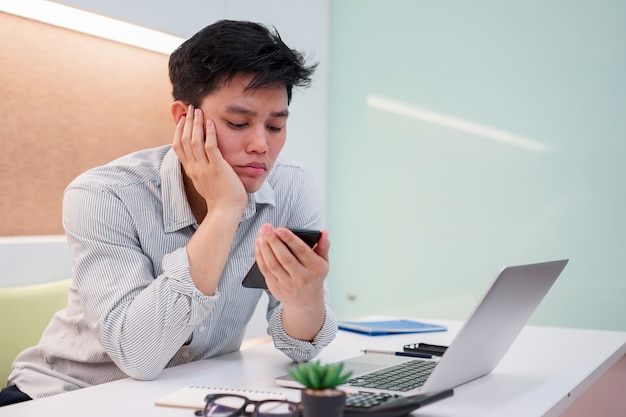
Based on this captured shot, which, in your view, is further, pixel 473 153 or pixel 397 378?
pixel 473 153

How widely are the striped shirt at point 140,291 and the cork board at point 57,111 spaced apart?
1.02 metres

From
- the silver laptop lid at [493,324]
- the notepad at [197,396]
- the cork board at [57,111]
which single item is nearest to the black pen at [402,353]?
the silver laptop lid at [493,324]

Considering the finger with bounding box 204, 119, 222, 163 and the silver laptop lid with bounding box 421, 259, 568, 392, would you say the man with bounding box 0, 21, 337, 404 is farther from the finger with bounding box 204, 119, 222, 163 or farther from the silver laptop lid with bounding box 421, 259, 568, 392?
the silver laptop lid with bounding box 421, 259, 568, 392

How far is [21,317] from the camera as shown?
2045 millimetres

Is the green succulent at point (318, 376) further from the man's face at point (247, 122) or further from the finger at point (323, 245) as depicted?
the man's face at point (247, 122)

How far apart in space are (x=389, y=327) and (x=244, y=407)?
98 centimetres

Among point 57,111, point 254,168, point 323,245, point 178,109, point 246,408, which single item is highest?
point 57,111

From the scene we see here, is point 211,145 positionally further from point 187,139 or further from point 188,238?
point 188,238

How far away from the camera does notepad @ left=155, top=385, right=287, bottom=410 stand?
3.53ft

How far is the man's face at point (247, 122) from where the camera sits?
155 cm

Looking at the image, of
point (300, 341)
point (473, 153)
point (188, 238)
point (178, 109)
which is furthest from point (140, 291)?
point (473, 153)

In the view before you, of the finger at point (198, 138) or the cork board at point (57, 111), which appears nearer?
the finger at point (198, 138)

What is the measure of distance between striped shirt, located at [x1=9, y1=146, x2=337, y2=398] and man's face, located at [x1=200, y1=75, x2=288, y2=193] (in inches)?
5.4

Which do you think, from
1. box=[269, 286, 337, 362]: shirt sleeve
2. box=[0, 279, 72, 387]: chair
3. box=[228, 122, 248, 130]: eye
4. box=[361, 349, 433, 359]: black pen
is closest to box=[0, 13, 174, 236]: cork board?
box=[0, 279, 72, 387]: chair
